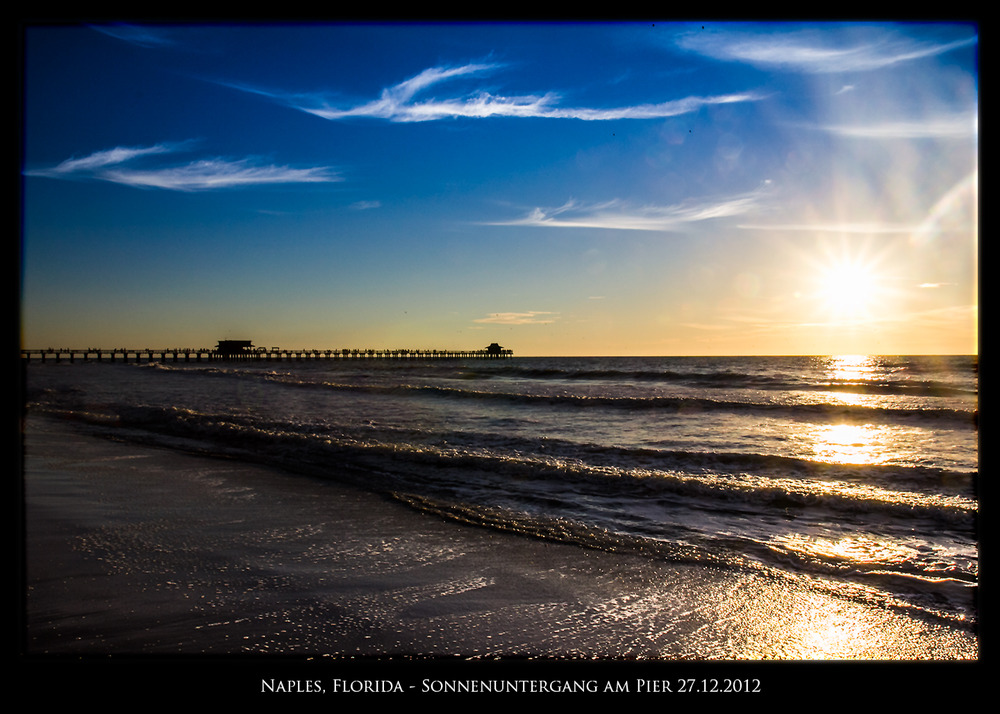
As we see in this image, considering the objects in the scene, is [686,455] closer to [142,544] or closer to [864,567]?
[864,567]

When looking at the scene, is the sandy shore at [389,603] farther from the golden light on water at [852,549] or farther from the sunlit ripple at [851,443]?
the sunlit ripple at [851,443]

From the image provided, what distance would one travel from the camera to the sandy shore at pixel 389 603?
2773 millimetres

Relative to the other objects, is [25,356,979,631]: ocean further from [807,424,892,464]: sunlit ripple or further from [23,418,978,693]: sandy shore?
[23,418,978,693]: sandy shore

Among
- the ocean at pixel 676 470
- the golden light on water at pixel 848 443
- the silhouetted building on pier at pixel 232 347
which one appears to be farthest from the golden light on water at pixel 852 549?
the silhouetted building on pier at pixel 232 347

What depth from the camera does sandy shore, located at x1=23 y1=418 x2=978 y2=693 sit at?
277cm

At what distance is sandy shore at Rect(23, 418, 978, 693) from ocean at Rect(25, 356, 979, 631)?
1.65 feet

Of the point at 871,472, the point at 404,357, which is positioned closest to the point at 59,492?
the point at 871,472

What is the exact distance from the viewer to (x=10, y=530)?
59.4 inches

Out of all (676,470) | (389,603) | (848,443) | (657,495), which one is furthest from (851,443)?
(389,603)

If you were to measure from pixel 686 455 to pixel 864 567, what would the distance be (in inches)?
207

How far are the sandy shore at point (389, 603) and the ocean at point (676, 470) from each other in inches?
19.9

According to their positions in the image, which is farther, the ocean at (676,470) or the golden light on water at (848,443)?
the golden light on water at (848,443)

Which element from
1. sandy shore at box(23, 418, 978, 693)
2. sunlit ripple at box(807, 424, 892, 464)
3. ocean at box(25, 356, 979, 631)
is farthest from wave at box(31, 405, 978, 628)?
sunlit ripple at box(807, 424, 892, 464)

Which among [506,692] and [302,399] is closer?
[506,692]
